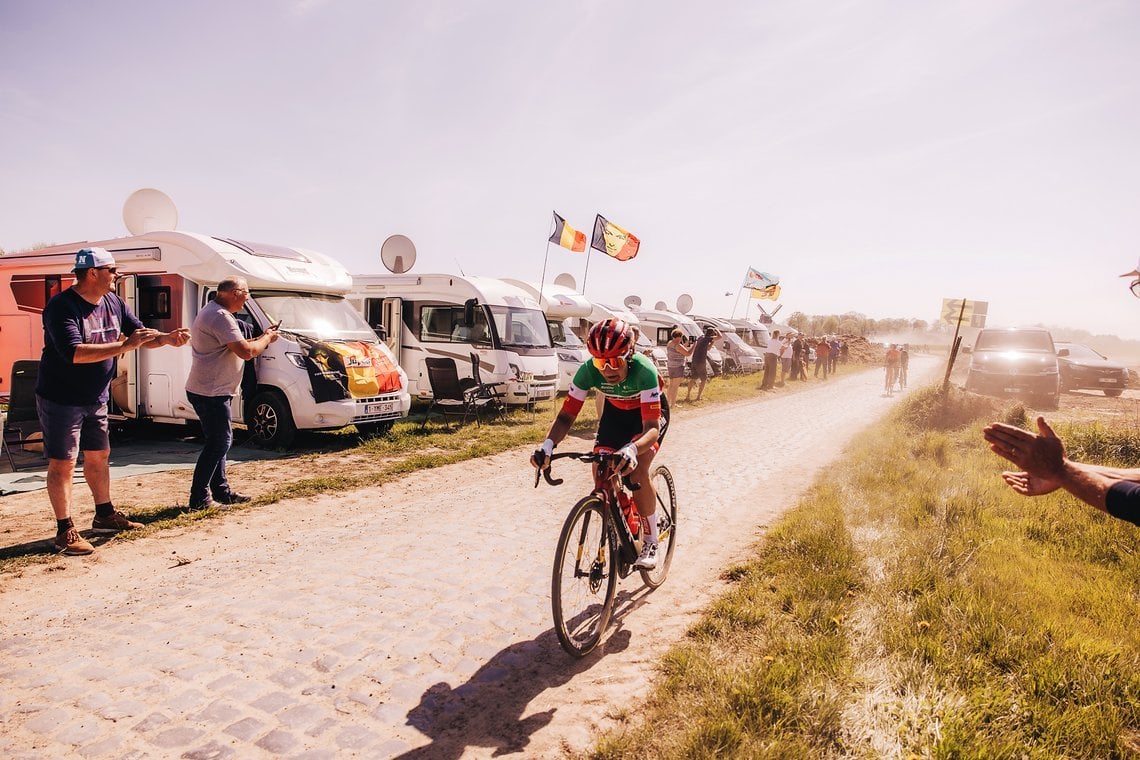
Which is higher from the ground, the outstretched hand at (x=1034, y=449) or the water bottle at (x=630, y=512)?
the outstretched hand at (x=1034, y=449)

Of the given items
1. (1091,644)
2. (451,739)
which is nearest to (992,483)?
(1091,644)

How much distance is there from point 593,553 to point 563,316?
1506 centimetres

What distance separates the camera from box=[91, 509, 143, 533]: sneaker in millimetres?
5578

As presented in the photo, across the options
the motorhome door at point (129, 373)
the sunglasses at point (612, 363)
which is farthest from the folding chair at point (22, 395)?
the sunglasses at point (612, 363)

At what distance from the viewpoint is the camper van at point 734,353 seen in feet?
92.5

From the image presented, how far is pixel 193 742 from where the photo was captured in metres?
2.86

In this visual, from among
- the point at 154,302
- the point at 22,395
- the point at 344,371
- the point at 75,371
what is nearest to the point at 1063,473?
the point at 75,371

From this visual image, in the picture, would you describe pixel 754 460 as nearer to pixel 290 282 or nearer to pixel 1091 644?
pixel 1091 644

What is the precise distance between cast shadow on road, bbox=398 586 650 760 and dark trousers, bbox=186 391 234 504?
3.96m

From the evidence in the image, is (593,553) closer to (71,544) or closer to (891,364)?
(71,544)

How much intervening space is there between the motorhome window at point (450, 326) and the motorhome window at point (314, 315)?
138 inches

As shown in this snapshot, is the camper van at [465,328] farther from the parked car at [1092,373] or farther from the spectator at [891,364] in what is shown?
the parked car at [1092,373]

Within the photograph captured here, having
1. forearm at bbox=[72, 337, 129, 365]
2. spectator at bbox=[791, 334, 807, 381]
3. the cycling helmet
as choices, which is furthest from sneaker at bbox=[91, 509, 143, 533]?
spectator at bbox=[791, 334, 807, 381]

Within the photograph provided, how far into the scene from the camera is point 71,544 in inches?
201
